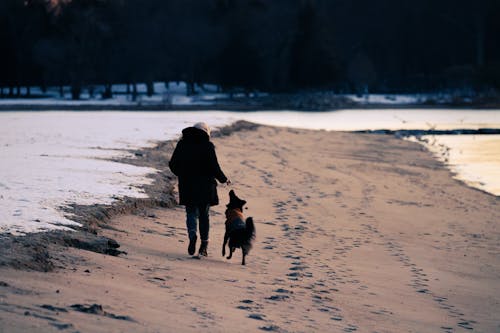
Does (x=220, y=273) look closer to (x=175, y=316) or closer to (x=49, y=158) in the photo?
(x=175, y=316)

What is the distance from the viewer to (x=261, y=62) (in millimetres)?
84312

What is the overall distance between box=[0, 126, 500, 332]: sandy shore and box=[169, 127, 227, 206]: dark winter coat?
78cm

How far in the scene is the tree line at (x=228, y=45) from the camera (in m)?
78.2

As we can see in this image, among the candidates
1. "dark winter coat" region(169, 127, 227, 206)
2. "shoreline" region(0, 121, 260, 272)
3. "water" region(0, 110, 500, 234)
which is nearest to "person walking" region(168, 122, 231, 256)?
"dark winter coat" region(169, 127, 227, 206)

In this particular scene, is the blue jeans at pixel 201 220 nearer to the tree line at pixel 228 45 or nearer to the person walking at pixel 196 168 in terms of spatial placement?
the person walking at pixel 196 168

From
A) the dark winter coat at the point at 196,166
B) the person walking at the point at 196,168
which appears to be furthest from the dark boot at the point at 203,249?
the dark winter coat at the point at 196,166

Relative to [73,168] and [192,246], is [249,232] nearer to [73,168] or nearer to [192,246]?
[192,246]

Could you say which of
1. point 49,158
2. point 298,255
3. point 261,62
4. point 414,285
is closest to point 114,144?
point 49,158

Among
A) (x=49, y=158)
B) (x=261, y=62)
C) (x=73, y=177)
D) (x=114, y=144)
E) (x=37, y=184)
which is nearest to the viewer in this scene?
(x=37, y=184)

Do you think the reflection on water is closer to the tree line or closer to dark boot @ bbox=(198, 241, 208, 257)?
dark boot @ bbox=(198, 241, 208, 257)

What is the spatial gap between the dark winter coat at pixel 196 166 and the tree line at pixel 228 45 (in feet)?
203

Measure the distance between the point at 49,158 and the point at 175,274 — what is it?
9.56m

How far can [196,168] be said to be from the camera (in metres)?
10.6

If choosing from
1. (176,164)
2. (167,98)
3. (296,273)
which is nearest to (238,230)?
(296,273)
